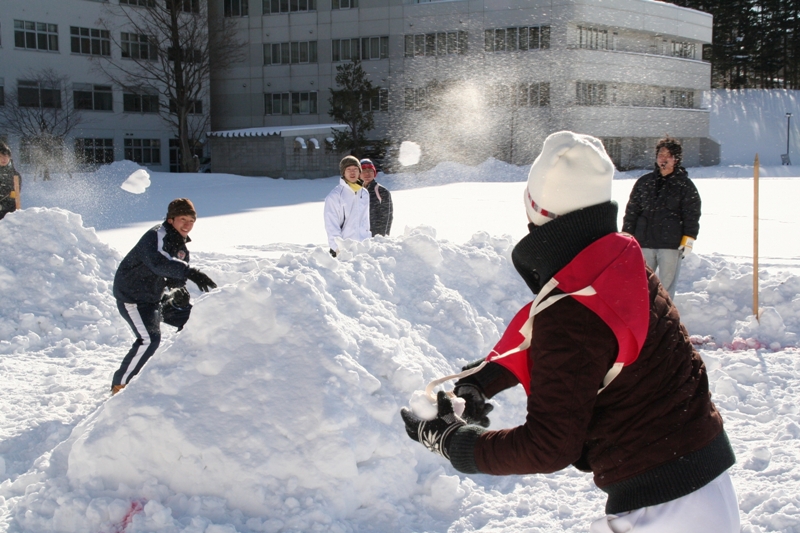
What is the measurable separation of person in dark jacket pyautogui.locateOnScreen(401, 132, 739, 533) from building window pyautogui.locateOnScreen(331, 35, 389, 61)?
4510cm

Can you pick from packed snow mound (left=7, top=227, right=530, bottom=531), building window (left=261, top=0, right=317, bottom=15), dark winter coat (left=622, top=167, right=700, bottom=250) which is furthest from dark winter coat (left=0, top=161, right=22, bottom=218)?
building window (left=261, top=0, right=317, bottom=15)

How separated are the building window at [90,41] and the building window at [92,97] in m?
1.93

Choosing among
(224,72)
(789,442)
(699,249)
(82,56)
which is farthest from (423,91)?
(789,442)

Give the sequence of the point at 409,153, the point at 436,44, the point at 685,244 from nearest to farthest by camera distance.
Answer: the point at 685,244 < the point at 409,153 < the point at 436,44

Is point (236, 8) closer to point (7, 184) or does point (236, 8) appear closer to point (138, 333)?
point (7, 184)

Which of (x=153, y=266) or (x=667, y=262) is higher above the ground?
(x=153, y=266)

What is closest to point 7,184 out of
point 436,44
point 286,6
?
point 436,44

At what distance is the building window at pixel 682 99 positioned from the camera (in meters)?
46.8

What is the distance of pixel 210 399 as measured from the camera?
379 centimetres

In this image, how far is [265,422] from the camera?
146 inches

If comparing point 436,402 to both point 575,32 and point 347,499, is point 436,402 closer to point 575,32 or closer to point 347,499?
point 347,499

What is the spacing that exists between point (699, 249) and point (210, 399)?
9.55m

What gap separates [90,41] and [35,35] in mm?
2945

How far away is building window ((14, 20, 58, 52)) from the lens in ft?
129
